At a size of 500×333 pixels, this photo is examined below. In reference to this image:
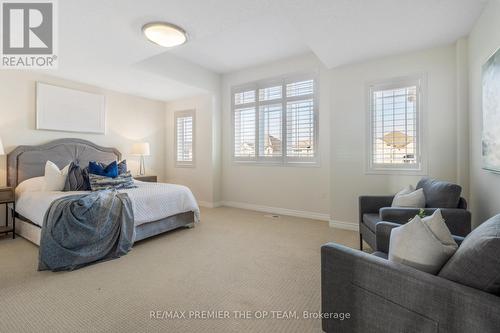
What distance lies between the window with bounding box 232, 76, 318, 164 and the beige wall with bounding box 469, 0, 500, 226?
2.14m

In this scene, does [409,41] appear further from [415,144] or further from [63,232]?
[63,232]

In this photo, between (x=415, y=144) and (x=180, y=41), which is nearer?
(x=180, y=41)

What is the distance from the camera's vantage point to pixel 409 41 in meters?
3.23

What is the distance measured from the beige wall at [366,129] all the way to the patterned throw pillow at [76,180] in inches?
152

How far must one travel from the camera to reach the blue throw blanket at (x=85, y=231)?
2.49m

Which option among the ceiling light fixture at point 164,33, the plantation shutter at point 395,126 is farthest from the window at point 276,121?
the ceiling light fixture at point 164,33

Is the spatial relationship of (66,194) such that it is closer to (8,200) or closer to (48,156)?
(8,200)

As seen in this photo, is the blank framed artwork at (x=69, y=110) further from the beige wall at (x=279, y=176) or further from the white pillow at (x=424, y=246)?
the white pillow at (x=424, y=246)

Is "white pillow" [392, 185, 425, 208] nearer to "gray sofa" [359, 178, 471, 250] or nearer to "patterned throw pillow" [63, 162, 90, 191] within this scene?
"gray sofa" [359, 178, 471, 250]

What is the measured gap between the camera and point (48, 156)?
166 inches

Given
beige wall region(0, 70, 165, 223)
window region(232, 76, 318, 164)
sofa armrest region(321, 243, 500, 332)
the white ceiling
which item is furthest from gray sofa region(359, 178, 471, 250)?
beige wall region(0, 70, 165, 223)

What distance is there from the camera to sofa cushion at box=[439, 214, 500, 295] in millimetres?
980

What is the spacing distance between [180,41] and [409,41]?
288cm

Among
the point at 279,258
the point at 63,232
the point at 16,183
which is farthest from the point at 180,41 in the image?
the point at 16,183
